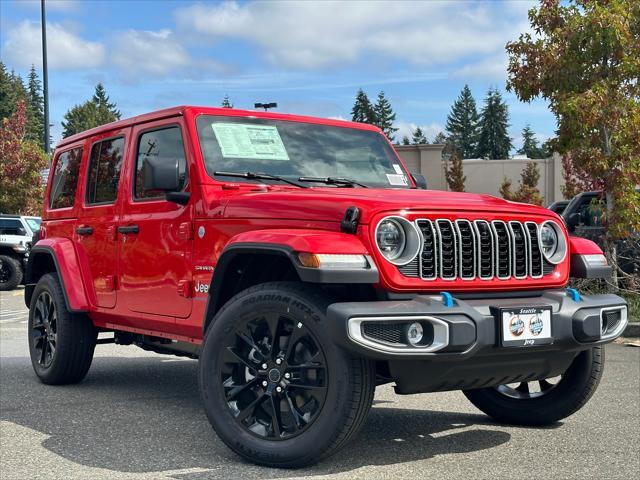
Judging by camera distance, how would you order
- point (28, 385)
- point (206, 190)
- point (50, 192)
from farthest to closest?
point (50, 192)
point (28, 385)
point (206, 190)

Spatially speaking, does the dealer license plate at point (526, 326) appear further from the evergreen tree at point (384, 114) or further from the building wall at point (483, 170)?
the evergreen tree at point (384, 114)

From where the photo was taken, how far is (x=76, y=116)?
109625 mm

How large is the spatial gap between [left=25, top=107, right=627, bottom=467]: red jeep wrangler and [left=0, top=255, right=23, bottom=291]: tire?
14688 millimetres

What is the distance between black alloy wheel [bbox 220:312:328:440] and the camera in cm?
460

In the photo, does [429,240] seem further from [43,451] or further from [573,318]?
[43,451]

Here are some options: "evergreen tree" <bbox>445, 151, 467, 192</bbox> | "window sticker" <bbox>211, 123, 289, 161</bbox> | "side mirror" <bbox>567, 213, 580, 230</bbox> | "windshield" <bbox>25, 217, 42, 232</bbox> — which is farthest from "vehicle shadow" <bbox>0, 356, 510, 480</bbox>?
"evergreen tree" <bbox>445, 151, 467, 192</bbox>

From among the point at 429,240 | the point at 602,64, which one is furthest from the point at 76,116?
the point at 429,240

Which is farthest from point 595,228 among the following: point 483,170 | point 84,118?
point 84,118

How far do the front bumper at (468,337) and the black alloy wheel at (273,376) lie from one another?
347mm

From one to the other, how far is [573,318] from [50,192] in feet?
Result: 15.8

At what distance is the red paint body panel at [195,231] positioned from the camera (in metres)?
4.68

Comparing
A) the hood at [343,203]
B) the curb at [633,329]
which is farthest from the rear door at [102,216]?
the curb at [633,329]

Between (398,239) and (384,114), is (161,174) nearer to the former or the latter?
(398,239)

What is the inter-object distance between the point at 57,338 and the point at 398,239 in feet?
11.6
